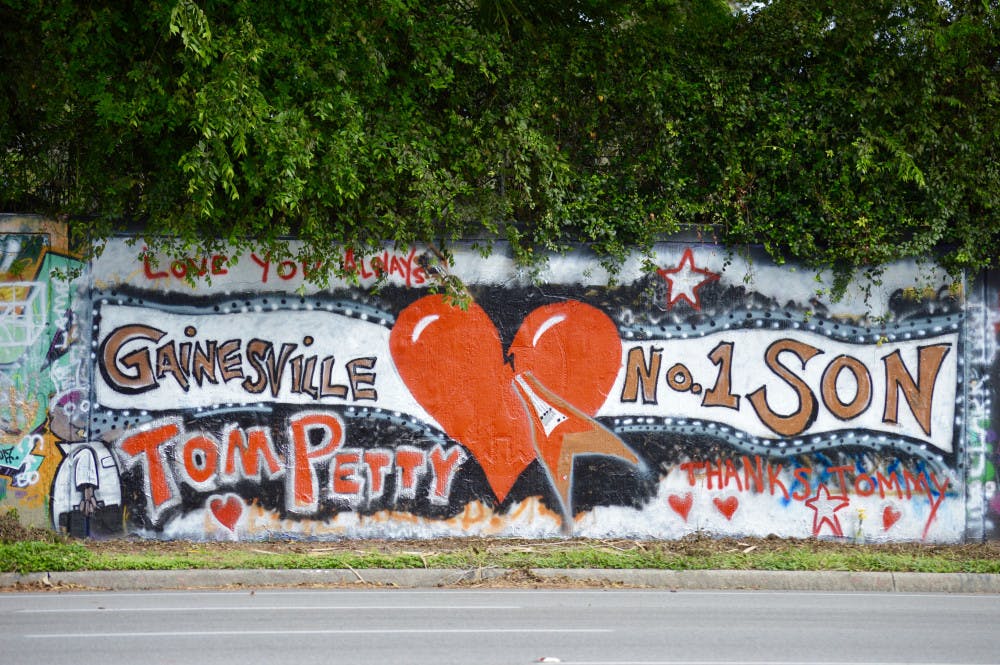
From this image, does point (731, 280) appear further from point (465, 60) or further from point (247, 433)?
point (247, 433)

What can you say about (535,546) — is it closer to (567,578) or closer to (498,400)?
(567,578)

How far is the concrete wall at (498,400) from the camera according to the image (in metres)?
11.7

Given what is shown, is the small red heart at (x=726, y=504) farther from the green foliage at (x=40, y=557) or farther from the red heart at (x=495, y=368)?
the green foliage at (x=40, y=557)

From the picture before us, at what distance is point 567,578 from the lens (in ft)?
34.7

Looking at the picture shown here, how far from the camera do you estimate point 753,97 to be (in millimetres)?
12266

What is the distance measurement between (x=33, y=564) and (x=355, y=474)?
3479mm

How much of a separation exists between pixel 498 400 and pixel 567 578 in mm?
2443

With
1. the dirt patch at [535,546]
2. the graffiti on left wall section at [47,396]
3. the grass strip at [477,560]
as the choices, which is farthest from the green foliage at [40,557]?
the graffiti on left wall section at [47,396]

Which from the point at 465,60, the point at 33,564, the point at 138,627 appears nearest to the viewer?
the point at 138,627

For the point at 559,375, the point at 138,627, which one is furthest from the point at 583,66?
the point at 138,627

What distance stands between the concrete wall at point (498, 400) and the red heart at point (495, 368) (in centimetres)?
3

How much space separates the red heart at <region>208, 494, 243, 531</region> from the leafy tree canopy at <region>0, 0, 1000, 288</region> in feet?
9.48

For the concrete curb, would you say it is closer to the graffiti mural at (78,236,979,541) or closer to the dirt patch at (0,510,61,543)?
the dirt patch at (0,510,61,543)

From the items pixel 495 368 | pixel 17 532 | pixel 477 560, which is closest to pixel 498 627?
pixel 477 560
